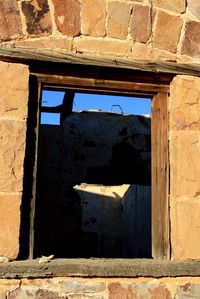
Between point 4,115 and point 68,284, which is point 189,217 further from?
point 4,115

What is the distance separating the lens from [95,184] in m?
8.46

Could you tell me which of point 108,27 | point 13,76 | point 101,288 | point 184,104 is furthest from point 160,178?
point 13,76

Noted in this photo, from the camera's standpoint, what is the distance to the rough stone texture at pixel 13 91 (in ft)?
10.9

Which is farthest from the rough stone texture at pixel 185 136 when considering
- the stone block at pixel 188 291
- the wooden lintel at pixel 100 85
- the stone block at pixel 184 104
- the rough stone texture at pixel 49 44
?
the rough stone texture at pixel 49 44

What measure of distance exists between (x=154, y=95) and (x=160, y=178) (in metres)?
0.61

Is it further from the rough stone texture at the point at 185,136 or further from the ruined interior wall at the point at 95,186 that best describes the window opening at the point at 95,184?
the rough stone texture at the point at 185,136

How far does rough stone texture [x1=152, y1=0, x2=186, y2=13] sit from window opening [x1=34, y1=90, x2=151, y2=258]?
4436 mm

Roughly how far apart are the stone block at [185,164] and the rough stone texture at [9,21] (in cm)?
129

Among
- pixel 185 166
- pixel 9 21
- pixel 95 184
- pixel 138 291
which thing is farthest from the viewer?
pixel 95 184

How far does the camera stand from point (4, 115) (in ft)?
10.9

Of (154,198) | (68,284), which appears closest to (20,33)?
(154,198)

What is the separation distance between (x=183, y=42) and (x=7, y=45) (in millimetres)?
1261

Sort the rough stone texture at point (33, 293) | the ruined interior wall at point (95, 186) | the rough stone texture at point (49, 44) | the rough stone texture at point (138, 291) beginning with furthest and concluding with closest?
1. the ruined interior wall at point (95, 186)
2. the rough stone texture at point (49, 44)
3. the rough stone texture at point (138, 291)
4. the rough stone texture at point (33, 293)

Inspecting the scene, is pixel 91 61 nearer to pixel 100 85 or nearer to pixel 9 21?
pixel 100 85
